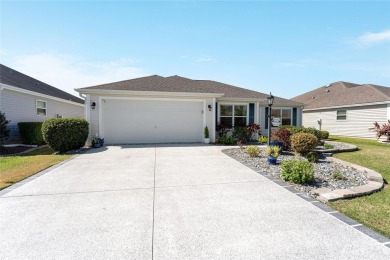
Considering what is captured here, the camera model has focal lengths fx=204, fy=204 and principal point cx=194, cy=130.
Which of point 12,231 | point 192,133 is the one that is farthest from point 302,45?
point 12,231

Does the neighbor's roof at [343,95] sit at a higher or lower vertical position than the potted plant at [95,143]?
higher

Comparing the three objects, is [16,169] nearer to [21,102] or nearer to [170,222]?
[170,222]

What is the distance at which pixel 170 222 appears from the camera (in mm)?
3051

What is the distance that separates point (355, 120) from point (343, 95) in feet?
11.2

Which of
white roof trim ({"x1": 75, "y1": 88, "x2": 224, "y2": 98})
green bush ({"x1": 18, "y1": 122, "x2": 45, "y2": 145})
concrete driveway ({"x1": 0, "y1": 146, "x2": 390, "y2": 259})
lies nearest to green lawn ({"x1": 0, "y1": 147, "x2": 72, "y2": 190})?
concrete driveway ({"x1": 0, "y1": 146, "x2": 390, "y2": 259})

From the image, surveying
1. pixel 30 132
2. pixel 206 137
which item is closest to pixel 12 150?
pixel 30 132

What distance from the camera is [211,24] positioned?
9758 mm

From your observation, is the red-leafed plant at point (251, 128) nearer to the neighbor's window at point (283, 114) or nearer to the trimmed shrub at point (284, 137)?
the neighbor's window at point (283, 114)

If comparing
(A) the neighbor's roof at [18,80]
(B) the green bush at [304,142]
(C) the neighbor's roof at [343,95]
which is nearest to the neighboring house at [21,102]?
(A) the neighbor's roof at [18,80]

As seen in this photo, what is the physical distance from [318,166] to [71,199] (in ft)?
22.6

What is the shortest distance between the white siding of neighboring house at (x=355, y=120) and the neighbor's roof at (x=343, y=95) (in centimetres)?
54

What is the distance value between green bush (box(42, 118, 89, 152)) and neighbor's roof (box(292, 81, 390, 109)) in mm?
16238

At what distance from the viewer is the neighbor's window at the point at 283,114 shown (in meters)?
15.4

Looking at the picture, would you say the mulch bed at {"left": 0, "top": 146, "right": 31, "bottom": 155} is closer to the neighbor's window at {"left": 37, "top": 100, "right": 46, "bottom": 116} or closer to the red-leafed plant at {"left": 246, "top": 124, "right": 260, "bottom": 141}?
the neighbor's window at {"left": 37, "top": 100, "right": 46, "bottom": 116}
